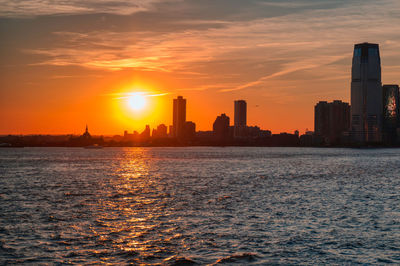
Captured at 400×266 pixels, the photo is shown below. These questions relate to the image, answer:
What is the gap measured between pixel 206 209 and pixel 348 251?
69.3 ft

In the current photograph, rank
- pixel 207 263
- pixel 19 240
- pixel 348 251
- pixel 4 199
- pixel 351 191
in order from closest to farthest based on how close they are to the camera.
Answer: pixel 207 263 < pixel 348 251 < pixel 19 240 < pixel 4 199 < pixel 351 191

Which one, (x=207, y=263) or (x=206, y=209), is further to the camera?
(x=206, y=209)

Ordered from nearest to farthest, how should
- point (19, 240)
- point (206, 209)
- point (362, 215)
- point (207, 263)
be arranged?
1. point (207, 263)
2. point (19, 240)
3. point (362, 215)
4. point (206, 209)

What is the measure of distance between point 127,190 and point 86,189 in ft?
21.8

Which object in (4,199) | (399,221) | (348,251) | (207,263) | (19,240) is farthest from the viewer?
(4,199)

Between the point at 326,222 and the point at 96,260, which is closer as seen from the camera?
the point at 96,260

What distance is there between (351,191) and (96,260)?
54012 millimetres

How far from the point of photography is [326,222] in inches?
1714

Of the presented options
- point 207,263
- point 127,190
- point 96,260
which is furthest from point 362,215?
point 127,190

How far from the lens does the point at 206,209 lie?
51375mm

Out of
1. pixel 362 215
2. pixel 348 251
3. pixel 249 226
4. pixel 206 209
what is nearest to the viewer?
pixel 348 251

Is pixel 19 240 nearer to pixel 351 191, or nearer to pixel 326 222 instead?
pixel 326 222

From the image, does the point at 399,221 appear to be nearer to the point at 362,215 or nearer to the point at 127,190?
the point at 362,215

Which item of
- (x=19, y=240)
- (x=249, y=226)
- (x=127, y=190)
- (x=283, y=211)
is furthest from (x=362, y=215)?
(x=127, y=190)
